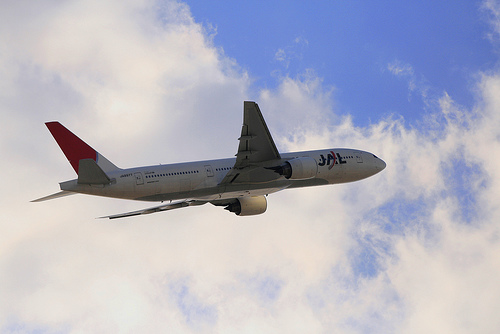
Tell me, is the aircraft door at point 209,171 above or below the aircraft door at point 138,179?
above

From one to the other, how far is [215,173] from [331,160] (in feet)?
28.0

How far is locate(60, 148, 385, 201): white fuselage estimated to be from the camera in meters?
41.2

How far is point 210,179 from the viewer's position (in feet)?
143

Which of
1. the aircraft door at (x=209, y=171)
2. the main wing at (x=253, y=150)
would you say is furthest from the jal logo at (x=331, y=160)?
the aircraft door at (x=209, y=171)

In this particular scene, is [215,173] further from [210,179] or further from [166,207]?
[166,207]

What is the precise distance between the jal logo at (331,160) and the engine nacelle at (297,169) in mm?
2553

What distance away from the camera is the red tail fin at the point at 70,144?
42.8m

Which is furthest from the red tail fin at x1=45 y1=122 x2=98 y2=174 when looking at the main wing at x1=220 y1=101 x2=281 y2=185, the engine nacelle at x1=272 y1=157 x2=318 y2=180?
the engine nacelle at x1=272 y1=157 x2=318 y2=180

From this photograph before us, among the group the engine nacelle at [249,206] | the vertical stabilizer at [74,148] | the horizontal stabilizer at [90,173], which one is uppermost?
the vertical stabilizer at [74,148]

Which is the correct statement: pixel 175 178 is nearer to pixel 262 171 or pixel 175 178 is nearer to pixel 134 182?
pixel 134 182

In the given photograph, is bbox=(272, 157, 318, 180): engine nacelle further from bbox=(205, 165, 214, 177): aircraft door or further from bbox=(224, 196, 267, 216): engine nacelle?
bbox=(224, 196, 267, 216): engine nacelle

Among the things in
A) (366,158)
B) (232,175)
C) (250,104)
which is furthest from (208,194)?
(366,158)

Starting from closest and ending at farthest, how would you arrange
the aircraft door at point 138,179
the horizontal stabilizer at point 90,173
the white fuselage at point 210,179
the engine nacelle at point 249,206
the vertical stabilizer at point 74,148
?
1. the horizontal stabilizer at point 90,173
2. the white fuselage at point 210,179
3. the aircraft door at point 138,179
4. the vertical stabilizer at point 74,148
5. the engine nacelle at point 249,206

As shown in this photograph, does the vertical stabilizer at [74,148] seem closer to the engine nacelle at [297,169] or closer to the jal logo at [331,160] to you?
the engine nacelle at [297,169]
